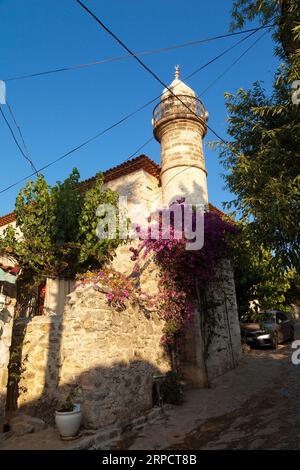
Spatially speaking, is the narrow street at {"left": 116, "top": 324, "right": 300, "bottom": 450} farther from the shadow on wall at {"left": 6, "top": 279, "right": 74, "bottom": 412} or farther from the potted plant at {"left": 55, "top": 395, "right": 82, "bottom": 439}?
the shadow on wall at {"left": 6, "top": 279, "right": 74, "bottom": 412}

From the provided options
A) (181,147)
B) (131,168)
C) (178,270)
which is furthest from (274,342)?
(131,168)

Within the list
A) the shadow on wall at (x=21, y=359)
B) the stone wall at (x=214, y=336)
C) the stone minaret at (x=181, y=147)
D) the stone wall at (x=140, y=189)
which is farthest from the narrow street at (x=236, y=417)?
the stone wall at (x=140, y=189)

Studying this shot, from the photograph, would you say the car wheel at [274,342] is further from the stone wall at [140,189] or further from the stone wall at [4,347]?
the stone wall at [4,347]

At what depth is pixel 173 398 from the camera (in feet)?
24.0

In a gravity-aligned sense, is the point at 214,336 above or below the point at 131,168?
below

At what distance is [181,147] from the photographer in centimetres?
1290

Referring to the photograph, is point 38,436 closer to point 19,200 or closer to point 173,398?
point 173,398

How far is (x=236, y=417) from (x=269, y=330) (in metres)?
7.41

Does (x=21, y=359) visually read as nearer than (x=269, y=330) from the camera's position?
Yes

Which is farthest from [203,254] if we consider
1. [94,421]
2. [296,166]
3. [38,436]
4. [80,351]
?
[38,436]

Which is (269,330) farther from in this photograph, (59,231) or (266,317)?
(59,231)

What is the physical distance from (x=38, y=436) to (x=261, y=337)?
9.82 m

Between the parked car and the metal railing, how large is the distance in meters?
9.29

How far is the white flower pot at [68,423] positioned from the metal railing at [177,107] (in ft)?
38.2
